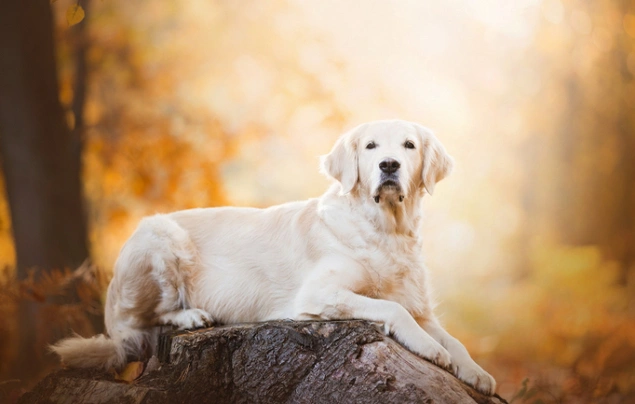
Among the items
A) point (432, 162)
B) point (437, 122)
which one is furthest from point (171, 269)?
point (437, 122)

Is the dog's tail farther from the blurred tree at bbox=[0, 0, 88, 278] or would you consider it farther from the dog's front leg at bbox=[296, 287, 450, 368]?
the blurred tree at bbox=[0, 0, 88, 278]

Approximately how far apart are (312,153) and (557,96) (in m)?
2.36

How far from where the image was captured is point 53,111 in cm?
475

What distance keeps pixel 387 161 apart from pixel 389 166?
3 centimetres

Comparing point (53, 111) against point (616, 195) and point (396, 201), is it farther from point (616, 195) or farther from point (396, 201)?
point (616, 195)

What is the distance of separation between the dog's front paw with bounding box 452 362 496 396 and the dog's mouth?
0.82 meters

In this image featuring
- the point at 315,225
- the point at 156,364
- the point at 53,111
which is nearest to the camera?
the point at 156,364

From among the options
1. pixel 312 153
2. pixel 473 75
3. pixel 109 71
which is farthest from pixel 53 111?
pixel 473 75

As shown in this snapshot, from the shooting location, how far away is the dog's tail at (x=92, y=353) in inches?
115

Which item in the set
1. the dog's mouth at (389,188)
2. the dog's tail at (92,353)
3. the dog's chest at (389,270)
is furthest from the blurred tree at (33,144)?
the dog's mouth at (389,188)

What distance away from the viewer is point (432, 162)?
2.82 metres

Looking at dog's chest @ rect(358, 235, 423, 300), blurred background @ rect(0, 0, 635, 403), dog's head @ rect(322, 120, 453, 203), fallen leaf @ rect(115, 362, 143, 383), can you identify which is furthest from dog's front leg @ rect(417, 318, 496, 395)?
blurred background @ rect(0, 0, 635, 403)

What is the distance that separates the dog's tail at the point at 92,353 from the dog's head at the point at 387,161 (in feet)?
4.77

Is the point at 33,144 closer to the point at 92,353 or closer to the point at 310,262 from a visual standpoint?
the point at 92,353
